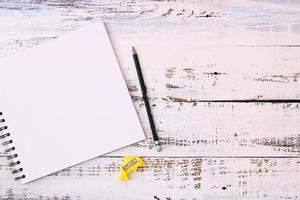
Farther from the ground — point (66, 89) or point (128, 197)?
point (66, 89)

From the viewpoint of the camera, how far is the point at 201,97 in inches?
31.7

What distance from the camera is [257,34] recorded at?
803 mm

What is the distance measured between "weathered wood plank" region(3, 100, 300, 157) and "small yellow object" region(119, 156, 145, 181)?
0.05 ft

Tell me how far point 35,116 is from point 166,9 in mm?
344

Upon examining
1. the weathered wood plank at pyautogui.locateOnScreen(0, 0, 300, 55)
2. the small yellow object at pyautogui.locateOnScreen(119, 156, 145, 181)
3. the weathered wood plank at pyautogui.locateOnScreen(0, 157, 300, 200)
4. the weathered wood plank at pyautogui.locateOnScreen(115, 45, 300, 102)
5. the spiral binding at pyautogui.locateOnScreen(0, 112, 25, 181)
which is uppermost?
the weathered wood plank at pyautogui.locateOnScreen(0, 0, 300, 55)

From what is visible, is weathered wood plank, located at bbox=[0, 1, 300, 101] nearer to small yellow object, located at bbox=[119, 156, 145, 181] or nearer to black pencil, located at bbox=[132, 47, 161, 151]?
black pencil, located at bbox=[132, 47, 161, 151]

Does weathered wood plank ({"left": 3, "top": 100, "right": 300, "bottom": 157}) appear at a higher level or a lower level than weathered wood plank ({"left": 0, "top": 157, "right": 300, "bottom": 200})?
higher

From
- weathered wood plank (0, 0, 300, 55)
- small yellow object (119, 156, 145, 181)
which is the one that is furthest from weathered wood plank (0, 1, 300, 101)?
small yellow object (119, 156, 145, 181)

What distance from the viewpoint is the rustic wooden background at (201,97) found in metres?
0.80

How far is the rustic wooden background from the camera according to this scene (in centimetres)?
80

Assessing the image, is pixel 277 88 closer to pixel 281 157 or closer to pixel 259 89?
pixel 259 89

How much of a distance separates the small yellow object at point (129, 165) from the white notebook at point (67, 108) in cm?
3

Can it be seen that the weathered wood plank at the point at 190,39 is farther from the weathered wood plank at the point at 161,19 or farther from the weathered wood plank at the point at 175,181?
the weathered wood plank at the point at 175,181

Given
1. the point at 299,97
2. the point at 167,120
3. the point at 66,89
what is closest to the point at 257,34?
the point at 299,97
